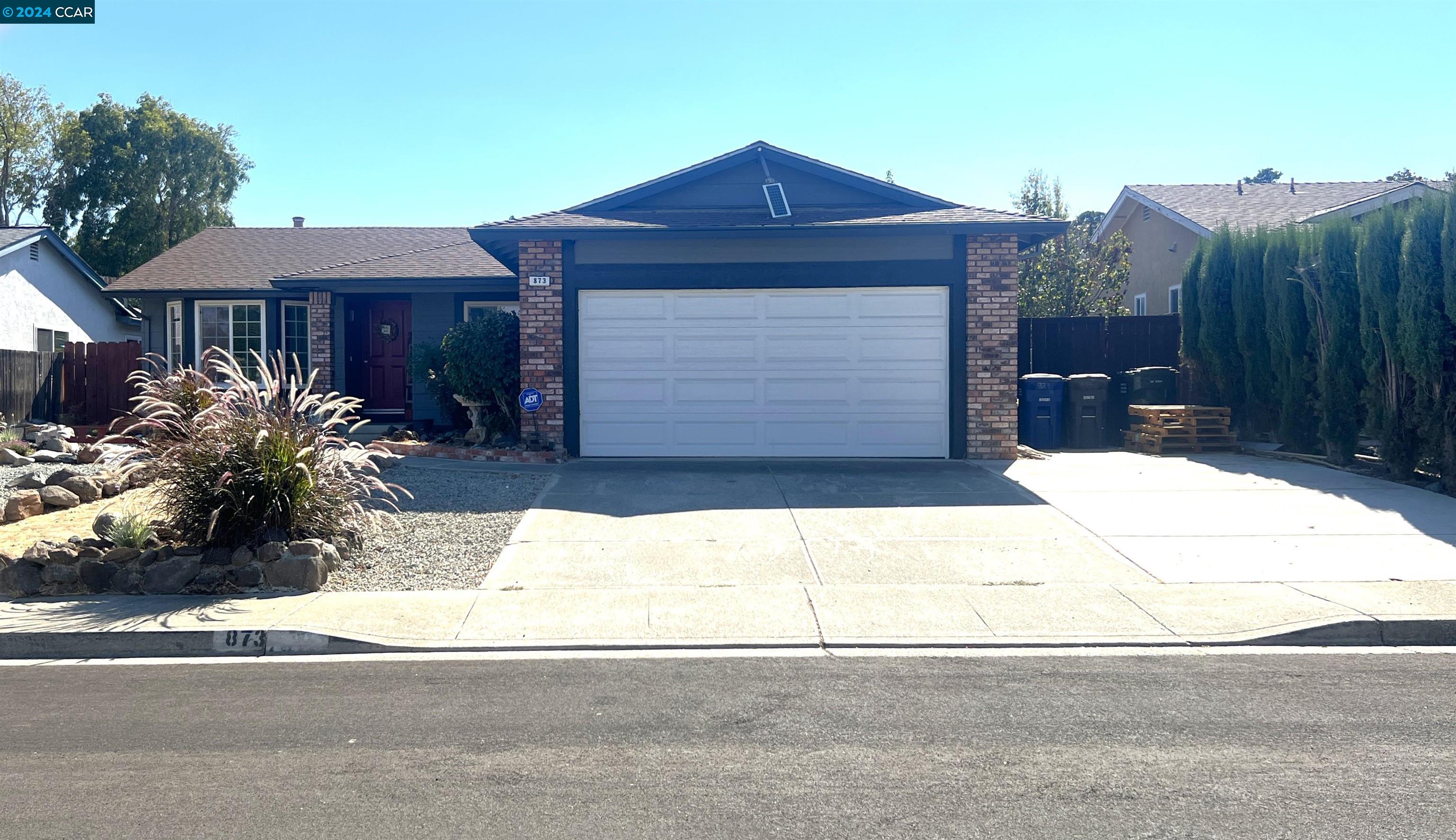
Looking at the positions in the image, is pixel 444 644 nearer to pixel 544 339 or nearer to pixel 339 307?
pixel 544 339

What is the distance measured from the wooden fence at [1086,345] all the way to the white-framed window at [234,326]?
13418 millimetres

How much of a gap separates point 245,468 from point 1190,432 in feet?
40.8

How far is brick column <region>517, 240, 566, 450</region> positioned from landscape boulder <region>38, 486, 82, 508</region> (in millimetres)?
5019

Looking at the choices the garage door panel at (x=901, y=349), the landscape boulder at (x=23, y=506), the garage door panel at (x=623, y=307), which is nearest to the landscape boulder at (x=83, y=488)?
the landscape boulder at (x=23, y=506)

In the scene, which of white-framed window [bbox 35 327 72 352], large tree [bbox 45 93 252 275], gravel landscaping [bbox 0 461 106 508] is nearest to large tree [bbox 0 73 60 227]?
large tree [bbox 45 93 252 275]

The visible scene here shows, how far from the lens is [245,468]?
7898 millimetres

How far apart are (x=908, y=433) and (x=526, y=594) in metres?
7.22

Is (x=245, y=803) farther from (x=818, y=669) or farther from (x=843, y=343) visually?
(x=843, y=343)

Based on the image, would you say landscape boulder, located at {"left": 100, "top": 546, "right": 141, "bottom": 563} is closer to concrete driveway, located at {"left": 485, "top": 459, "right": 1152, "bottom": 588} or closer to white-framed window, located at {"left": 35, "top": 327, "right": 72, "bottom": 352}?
concrete driveway, located at {"left": 485, "top": 459, "right": 1152, "bottom": 588}

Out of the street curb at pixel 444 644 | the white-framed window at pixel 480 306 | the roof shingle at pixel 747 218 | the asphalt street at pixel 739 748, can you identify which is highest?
the roof shingle at pixel 747 218

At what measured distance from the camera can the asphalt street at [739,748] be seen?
12.9ft

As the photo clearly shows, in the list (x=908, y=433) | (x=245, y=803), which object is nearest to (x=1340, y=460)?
(x=908, y=433)

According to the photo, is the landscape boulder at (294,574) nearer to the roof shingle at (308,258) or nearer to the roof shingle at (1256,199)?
the roof shingle at (308,258)

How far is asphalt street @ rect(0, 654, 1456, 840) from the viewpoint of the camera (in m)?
3.94
